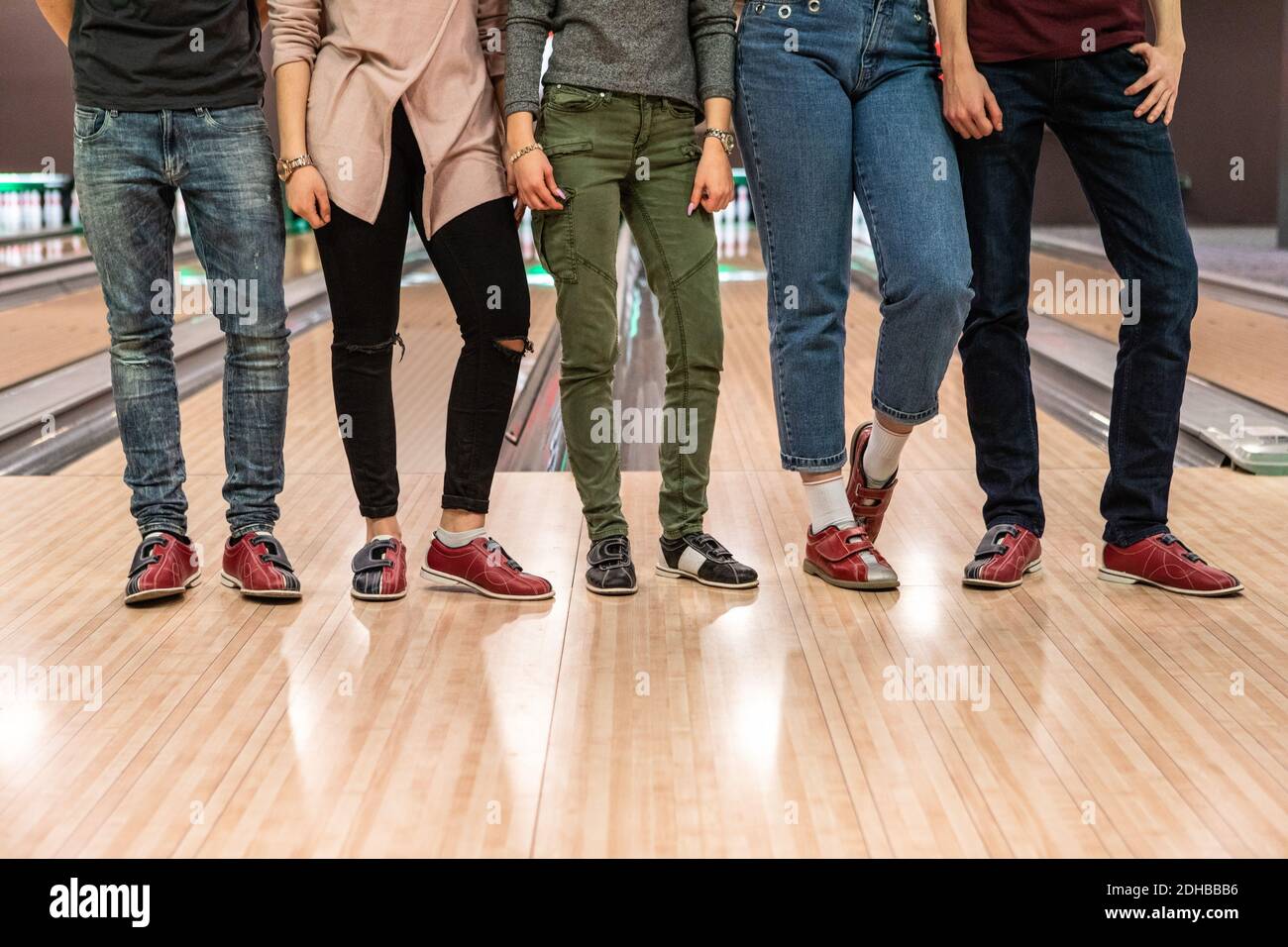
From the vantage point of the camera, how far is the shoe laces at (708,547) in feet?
6.31

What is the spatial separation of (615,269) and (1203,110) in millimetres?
7496

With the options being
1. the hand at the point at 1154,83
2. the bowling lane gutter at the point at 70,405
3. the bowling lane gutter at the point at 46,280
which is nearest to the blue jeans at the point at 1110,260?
the hand at the point at 1154,83

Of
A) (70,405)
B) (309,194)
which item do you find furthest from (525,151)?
(70,405)

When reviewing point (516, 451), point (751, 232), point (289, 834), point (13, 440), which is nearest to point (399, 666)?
point (289, 834)

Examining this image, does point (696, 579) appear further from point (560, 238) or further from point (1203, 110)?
point (1203, 110)

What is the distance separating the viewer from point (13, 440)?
122 inches

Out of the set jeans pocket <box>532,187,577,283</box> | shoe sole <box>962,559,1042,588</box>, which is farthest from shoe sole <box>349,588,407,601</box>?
shoe sole <box>962,559,1042,588</box>

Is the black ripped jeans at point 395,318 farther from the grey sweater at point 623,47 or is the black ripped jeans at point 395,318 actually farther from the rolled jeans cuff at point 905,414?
the rolled jeans cuff at point 905,414

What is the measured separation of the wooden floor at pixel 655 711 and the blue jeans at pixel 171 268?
0.60 ft

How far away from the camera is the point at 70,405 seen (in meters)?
3.47

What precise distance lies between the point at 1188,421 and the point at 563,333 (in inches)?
69.4

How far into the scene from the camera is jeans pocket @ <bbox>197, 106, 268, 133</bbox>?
177 centimetres

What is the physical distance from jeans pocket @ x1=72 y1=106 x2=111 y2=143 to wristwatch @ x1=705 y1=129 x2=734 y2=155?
0.80 m

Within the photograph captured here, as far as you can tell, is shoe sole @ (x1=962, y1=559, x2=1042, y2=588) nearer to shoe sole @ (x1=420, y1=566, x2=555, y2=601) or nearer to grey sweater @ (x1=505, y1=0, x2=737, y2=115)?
shoe sole @ (x1=420, y1=566, x2=555, y2=601)
